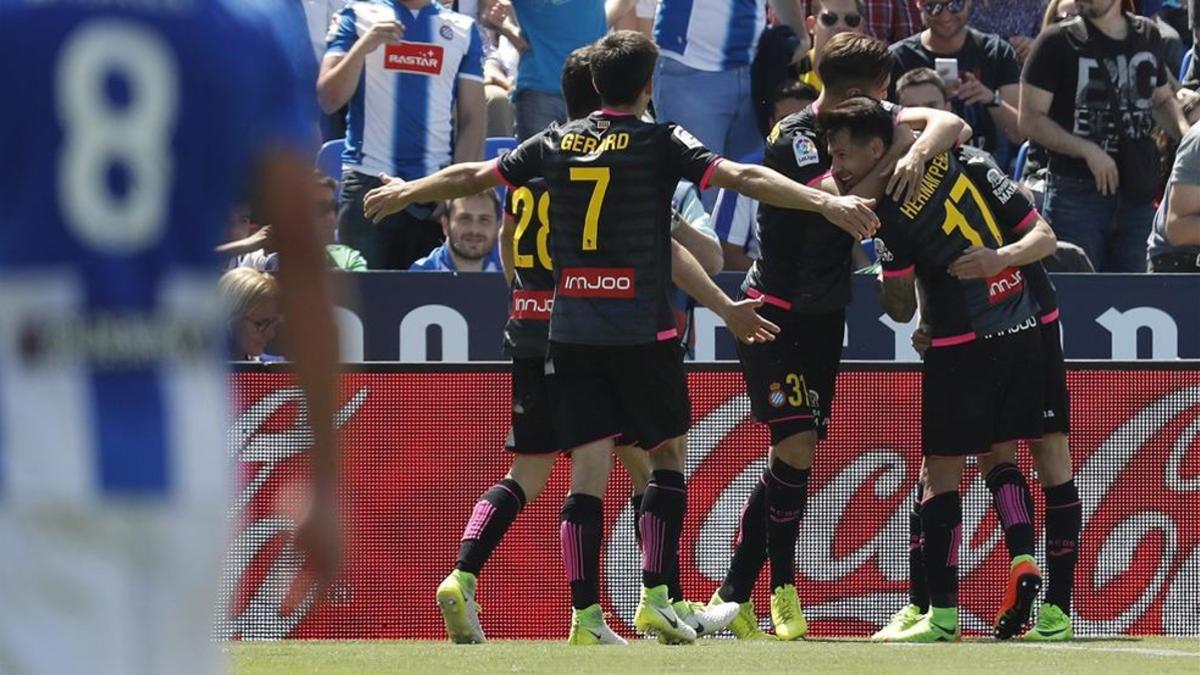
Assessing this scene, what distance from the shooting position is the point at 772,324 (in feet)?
28.3

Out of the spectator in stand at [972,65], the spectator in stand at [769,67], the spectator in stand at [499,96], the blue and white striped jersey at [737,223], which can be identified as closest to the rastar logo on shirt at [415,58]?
the spectator in stand at [499,96]

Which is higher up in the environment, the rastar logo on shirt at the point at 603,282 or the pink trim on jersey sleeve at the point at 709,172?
the pink trim on jersey sleeve at the point at 709,172

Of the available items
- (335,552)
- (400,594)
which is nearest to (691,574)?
(400,594)

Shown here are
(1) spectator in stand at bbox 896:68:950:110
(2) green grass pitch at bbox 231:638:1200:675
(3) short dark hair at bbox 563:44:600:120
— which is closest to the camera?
(2) green grass pitch at bbox 231:638:1200:675

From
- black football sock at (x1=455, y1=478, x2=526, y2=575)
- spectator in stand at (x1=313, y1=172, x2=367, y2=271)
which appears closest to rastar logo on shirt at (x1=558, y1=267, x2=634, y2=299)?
black football sock at (x1=455, y1=478, x2=526, y2=575)

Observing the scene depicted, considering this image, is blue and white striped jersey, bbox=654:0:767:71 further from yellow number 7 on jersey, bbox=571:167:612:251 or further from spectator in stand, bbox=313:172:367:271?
yellow number 7 on jersey, bbox=571:167:612:251

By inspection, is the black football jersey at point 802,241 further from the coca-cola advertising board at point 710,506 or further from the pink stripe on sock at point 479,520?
the pink stripe on sock at point 479,520

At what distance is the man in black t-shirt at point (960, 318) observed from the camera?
8703 mm

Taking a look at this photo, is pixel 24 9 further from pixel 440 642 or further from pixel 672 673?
pixel 440 642

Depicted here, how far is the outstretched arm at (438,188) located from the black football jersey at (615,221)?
0.39 m

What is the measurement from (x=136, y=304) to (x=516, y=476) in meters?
5.86

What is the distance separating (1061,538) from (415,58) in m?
4.94

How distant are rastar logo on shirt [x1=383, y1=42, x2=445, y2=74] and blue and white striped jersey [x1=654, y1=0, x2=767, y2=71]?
4.40 ft

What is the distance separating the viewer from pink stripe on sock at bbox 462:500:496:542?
8.88 m
